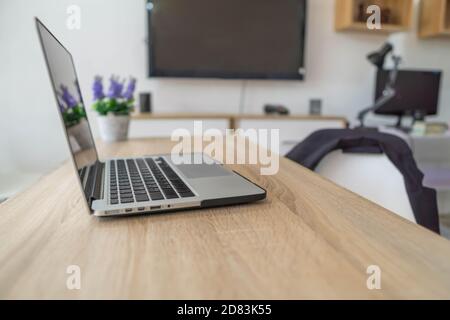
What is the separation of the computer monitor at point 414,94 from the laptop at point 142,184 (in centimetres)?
269

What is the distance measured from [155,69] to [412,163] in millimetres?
2178

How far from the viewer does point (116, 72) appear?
9.19 feet

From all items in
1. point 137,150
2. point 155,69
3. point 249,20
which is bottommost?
point 137,150

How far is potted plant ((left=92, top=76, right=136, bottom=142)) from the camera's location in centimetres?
146

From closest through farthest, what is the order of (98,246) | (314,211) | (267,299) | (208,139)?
(267,299) → (98,246) → (314,211) → (208,139)

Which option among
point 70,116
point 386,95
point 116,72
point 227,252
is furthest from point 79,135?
point 386,95

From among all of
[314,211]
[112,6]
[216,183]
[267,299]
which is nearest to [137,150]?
[216,183]

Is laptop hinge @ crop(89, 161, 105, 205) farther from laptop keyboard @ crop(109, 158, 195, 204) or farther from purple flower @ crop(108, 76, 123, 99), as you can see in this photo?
purple flower @ crop(108, 76, 123, 99)

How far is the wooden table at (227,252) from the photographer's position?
332 millimetres

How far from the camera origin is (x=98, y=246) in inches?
16.8

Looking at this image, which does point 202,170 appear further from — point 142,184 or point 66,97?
point 66,97

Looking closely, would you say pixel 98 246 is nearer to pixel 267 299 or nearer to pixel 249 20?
pixel 267 299

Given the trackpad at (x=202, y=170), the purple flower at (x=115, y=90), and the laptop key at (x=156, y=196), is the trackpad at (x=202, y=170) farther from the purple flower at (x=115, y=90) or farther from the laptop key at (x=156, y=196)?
the purple flower at (x=115, y=90)

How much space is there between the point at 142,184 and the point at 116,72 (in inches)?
93.5
